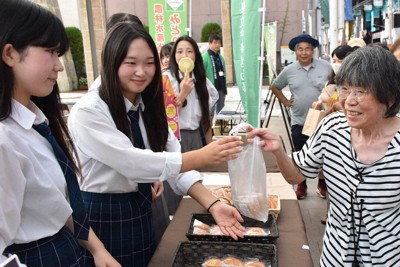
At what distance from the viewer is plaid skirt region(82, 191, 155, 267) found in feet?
5.56

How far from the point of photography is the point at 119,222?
1.70 meters

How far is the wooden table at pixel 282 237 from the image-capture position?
63.5 inches

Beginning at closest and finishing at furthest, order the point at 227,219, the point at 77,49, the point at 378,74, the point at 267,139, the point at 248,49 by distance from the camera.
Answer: the point at 378,74 → the point at 267,139 → the point at 227,219 → the point at 248,49 → the point at 77,49

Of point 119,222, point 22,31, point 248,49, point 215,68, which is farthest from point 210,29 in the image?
point 22,31

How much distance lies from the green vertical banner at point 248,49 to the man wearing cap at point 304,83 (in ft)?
2.59

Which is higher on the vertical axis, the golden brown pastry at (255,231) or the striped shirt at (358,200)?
the striped shirt at (358,200)

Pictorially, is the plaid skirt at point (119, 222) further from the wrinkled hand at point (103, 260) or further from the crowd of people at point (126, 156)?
the wrinkled hand at point (103, 260)

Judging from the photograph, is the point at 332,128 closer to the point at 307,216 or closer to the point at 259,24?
the point at 259,24

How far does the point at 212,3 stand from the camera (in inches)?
733

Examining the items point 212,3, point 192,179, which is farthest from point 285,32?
point 192,179

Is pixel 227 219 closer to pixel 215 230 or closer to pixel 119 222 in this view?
pixel 215 230

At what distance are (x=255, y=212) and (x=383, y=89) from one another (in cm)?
73

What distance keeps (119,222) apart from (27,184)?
70 centimetres

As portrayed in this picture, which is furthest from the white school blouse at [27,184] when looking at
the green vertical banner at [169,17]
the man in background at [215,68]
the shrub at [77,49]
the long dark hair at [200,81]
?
the shrub at [77,49]
